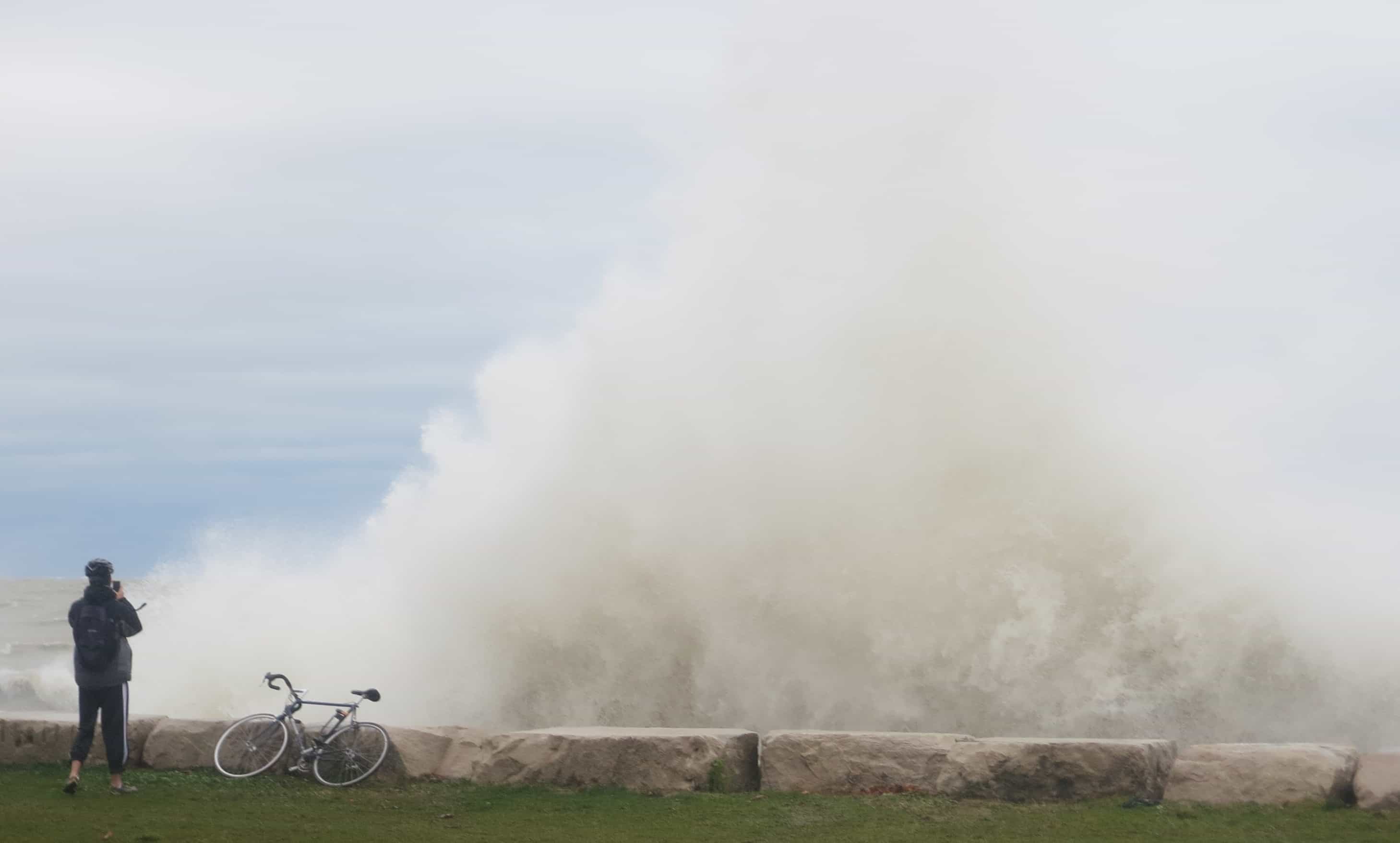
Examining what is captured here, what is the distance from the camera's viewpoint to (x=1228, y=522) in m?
12.6

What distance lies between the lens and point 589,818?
328 inches

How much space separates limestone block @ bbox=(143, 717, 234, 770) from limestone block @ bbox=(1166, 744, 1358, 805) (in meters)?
6.95

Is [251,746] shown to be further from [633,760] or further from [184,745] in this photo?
[633,760]

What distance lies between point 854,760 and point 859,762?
34 mm

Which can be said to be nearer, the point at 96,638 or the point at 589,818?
the point at 589,818

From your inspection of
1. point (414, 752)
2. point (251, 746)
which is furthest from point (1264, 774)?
point (251, 746)

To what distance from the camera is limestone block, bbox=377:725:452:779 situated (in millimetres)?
9672

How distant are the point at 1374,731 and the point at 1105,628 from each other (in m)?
2.39

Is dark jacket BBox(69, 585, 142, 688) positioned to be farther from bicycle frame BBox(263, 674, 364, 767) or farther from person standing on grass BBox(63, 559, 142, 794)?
bicycle frame BBox(263, 674, 364, 767)

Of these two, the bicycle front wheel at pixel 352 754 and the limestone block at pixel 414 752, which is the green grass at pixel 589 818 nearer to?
the bicycle front wheel at pixel 352 754

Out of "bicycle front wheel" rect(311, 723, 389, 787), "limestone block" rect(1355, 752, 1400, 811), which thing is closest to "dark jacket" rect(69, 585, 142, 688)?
"bicycle front wheel" rect(311, 723, 389, 787)

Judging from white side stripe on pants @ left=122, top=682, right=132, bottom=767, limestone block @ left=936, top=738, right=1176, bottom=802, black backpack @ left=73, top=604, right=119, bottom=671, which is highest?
black backpack @ left=73, top=604, right=119, bottom=671

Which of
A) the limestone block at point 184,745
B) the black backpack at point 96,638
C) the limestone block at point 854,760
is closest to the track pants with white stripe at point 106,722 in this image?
the black backpack at point 96,638

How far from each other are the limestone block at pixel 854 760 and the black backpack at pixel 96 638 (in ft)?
15.4
